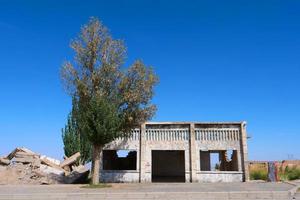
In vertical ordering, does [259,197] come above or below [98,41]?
below

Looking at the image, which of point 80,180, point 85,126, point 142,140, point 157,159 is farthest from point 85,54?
point 157,159

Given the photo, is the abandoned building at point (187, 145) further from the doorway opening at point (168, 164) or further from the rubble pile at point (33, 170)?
the doorway opening at point (168, 164)

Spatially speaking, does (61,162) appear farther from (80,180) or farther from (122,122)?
(122,122)

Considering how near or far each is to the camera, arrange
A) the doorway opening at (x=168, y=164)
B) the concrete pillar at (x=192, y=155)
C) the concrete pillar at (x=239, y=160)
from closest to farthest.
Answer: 1. the concrete pillar at (x=192, y=155)
2. the concrete pillar at (x=239, y=160)
3. the doorway opening at (x=168, y=164)

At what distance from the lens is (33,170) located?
87.0 feet

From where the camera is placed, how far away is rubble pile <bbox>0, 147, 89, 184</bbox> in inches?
1001

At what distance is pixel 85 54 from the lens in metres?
23.7

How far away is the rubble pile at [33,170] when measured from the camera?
2544 cm

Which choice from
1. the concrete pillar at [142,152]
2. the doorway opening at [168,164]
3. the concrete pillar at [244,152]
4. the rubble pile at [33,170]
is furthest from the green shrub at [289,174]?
the rubble pile at [33,170]

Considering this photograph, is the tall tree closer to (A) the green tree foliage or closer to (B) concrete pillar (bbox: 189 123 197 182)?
(B) concrete pillar (bbox: 189 123 197 182)

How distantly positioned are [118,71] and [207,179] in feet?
33.8

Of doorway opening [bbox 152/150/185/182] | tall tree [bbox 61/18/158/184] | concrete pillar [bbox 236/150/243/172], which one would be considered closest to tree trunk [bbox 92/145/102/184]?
tall tree [bbox 61/18/158/184]

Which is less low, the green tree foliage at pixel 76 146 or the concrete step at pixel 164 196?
the green tree foliage at pixel 76 146

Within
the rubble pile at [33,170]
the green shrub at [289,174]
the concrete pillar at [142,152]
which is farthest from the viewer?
the green shrub at [289,174]
